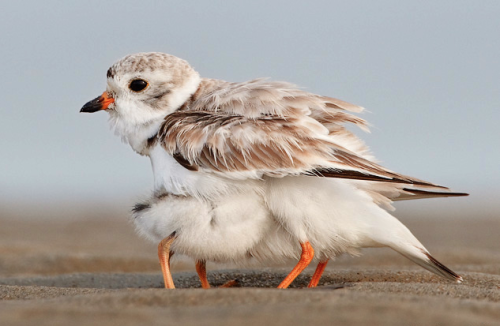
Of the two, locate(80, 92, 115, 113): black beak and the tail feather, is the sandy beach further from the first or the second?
locate(80, 92, 115, 113): black beak

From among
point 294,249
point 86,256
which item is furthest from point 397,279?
point 86,256

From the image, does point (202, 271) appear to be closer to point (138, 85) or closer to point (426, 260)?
point (138, 85)

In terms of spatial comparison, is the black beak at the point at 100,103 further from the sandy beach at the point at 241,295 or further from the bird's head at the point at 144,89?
the sandy beach at the point at 241,295

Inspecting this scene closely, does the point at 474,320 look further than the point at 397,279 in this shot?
No

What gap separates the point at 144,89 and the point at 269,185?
49.4 inches

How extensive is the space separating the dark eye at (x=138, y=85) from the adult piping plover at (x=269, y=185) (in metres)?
0.33

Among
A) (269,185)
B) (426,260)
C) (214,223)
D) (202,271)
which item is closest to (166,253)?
(214,223)

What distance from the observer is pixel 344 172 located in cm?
369

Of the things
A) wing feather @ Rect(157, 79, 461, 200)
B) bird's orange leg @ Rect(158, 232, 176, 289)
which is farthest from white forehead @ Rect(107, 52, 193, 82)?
bird's orange leg @ Rect(158, 232, 176, 289)

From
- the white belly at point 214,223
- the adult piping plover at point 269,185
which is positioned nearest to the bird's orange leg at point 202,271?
the adult piping plover at point 269,185

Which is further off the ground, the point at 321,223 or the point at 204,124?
the point at 204,124

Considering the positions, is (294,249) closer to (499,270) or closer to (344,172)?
(344,172)

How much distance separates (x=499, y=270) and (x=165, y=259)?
3265mm

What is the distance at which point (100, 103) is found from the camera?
182 inches
